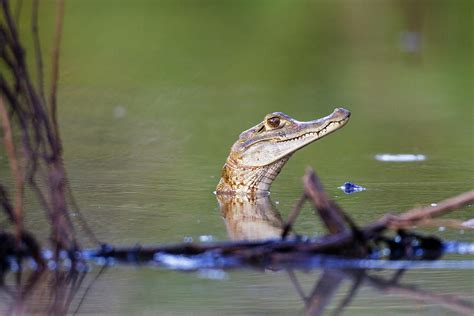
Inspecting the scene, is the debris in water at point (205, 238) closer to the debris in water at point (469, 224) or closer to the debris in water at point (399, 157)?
the debris in water at point (469, 224)

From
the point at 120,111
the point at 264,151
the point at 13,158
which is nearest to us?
the point at 13,158

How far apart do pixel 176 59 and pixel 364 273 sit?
519 inches

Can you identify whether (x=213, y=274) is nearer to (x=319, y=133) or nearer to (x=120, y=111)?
(x=319, y=133)

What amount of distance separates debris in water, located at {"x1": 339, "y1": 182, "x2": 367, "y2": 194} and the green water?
0.10m

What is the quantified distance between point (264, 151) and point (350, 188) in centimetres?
64

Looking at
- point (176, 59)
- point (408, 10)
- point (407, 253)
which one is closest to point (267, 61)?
point (176, 59)

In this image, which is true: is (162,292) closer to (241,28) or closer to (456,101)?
(456,101)

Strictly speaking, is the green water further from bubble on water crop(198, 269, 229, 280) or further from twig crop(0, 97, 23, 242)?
twig crop(0, 97, 23, 242)

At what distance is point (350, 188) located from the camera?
26.8 feet

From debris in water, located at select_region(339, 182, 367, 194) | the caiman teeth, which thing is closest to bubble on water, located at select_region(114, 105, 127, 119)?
the caiman teeth

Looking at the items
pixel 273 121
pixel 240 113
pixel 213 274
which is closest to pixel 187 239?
pixel 213 274

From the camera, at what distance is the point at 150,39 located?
806 inches

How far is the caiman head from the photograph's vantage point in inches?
326

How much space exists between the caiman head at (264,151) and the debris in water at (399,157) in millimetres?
1572
